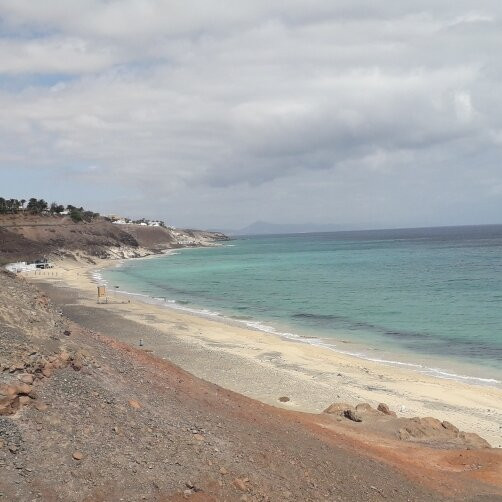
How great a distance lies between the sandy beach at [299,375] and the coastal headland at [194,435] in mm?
141

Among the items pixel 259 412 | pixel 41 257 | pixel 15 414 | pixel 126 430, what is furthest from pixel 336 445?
pixel 41 257

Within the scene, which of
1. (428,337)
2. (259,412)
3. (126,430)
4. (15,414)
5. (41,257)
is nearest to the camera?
(15,414)

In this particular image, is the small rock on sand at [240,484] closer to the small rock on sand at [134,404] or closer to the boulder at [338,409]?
the small rock on sand at [134,404]

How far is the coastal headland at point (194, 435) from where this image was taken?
333 inches

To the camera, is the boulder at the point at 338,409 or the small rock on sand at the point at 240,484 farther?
the boulder at the point at 338,409

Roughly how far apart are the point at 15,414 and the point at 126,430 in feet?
6.54

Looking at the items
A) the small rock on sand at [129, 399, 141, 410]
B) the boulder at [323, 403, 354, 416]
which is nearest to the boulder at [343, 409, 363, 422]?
the boulder at [323, 403, 354, 416]

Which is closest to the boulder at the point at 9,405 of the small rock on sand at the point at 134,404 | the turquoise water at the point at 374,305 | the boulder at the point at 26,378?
the boulder at the point at 26,378

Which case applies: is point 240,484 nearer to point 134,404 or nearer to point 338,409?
point 134,404

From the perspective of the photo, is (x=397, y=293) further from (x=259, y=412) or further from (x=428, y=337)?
(x=259, y=412)

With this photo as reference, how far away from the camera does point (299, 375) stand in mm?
23031

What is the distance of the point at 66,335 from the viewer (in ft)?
46.1

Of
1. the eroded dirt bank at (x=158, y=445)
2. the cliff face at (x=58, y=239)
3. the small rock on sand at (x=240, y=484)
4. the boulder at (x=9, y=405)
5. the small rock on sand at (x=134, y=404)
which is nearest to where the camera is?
the eroded dirt bank at (x=158, y=445)

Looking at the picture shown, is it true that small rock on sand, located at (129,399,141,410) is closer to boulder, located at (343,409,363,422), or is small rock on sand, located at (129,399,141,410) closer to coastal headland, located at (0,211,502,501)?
coastal headland, located at (0,211,502,501)
